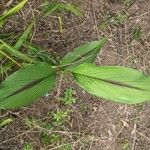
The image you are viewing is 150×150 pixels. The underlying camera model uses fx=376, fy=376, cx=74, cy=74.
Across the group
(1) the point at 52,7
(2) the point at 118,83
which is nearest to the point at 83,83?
(2) the point at 118,83

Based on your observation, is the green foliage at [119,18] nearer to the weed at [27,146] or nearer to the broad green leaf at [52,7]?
the broad green leaf at [52,7]

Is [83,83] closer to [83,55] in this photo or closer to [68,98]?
[83,55]

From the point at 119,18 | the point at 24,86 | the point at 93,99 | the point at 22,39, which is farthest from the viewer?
the point at 119,18

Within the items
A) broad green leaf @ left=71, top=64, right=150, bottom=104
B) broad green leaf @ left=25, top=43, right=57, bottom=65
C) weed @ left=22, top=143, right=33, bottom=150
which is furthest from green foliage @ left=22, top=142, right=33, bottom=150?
broad green leaf @ left=71, top=64, right=150, bottom=104

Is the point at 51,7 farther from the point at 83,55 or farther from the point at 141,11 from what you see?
the point at 141,11

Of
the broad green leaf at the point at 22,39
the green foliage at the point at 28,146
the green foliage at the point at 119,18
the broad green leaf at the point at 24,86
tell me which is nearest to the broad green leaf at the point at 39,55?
the broad green leaf at the point at 22,39

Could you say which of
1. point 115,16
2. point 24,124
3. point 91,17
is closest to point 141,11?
point 115,16
